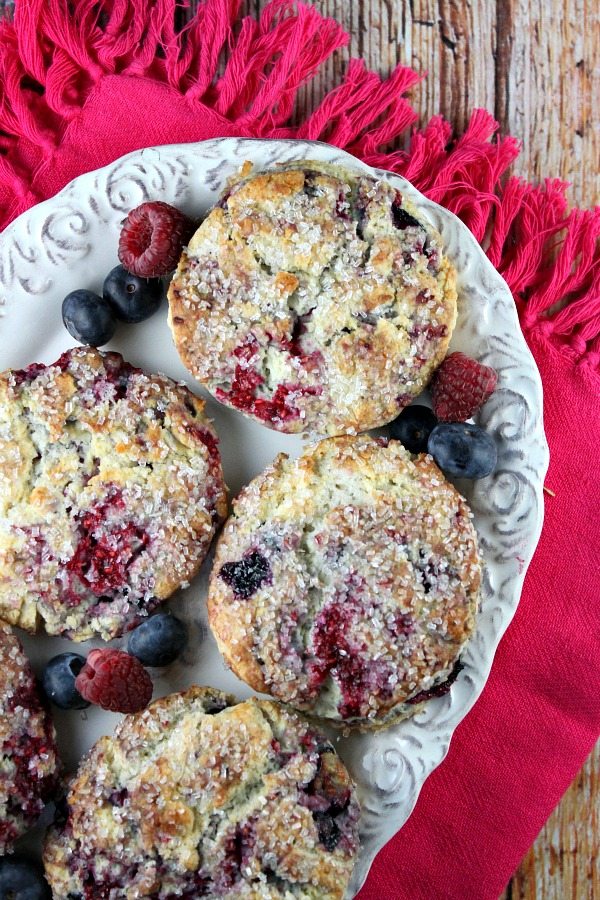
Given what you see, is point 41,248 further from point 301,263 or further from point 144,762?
point 144,762

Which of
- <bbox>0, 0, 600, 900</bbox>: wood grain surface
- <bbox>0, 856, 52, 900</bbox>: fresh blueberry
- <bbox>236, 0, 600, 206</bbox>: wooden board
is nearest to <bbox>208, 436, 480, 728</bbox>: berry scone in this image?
<bbox>0, 856, 52, 900</bbox>: fresh blueberry

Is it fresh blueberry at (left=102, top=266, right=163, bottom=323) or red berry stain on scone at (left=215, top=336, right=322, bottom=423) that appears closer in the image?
red berry stain on scone at (left=215, top=336, right=322, bottom=423)

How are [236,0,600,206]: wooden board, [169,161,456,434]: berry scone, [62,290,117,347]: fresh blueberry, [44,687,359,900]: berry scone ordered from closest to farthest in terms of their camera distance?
1. [44,687,359,900]: berry scone
2. [169,161,456,434]: berry scone
3. [62,290,117,347]: fresh blueberry
4. [236,0,600,206]: wooden board

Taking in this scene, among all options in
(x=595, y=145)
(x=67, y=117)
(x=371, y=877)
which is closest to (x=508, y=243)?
(x=595, y=145)

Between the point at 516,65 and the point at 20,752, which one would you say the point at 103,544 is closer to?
the point at 20,752

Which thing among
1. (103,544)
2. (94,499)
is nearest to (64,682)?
(103,544)

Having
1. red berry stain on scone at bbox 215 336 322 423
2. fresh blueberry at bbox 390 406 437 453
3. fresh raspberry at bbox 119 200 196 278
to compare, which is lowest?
fresh blueberry at bbox 390 406 437 453

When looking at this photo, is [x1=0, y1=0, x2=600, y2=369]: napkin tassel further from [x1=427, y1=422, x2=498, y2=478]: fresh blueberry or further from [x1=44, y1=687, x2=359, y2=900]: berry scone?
[x1=44, y1=687, x2=359, y2=900]: berry scone
